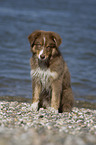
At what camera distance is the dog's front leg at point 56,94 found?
735 centimetres

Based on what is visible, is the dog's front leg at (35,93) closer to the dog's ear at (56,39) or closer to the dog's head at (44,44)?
the dog's head at (44,44)

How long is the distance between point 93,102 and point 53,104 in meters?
3.40

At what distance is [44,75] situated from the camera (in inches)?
288

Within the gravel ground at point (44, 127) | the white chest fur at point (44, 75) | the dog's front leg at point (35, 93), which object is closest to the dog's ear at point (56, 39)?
the white chest fur at point (44, 75)

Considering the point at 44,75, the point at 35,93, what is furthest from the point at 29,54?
the point at 44,75

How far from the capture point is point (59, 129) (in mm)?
5891

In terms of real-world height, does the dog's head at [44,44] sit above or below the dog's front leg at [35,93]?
above

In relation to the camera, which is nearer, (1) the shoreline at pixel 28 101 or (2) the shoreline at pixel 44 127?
(2) the shoreline at pixel 44 127

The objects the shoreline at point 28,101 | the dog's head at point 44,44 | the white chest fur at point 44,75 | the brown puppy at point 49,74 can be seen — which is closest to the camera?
the dog's head at point 44,44

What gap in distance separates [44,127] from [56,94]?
157 cm

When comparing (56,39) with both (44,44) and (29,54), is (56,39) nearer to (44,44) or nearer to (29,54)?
(44,44)

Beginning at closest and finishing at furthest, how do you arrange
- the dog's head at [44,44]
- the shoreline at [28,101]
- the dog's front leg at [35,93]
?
the dog's head at [44,44] < the dog's front leg at [35,93] < the shoreline at [28,101]

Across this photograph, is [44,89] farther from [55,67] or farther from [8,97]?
[8,97]

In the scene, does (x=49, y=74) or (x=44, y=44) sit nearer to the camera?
(x=44, y=44)
